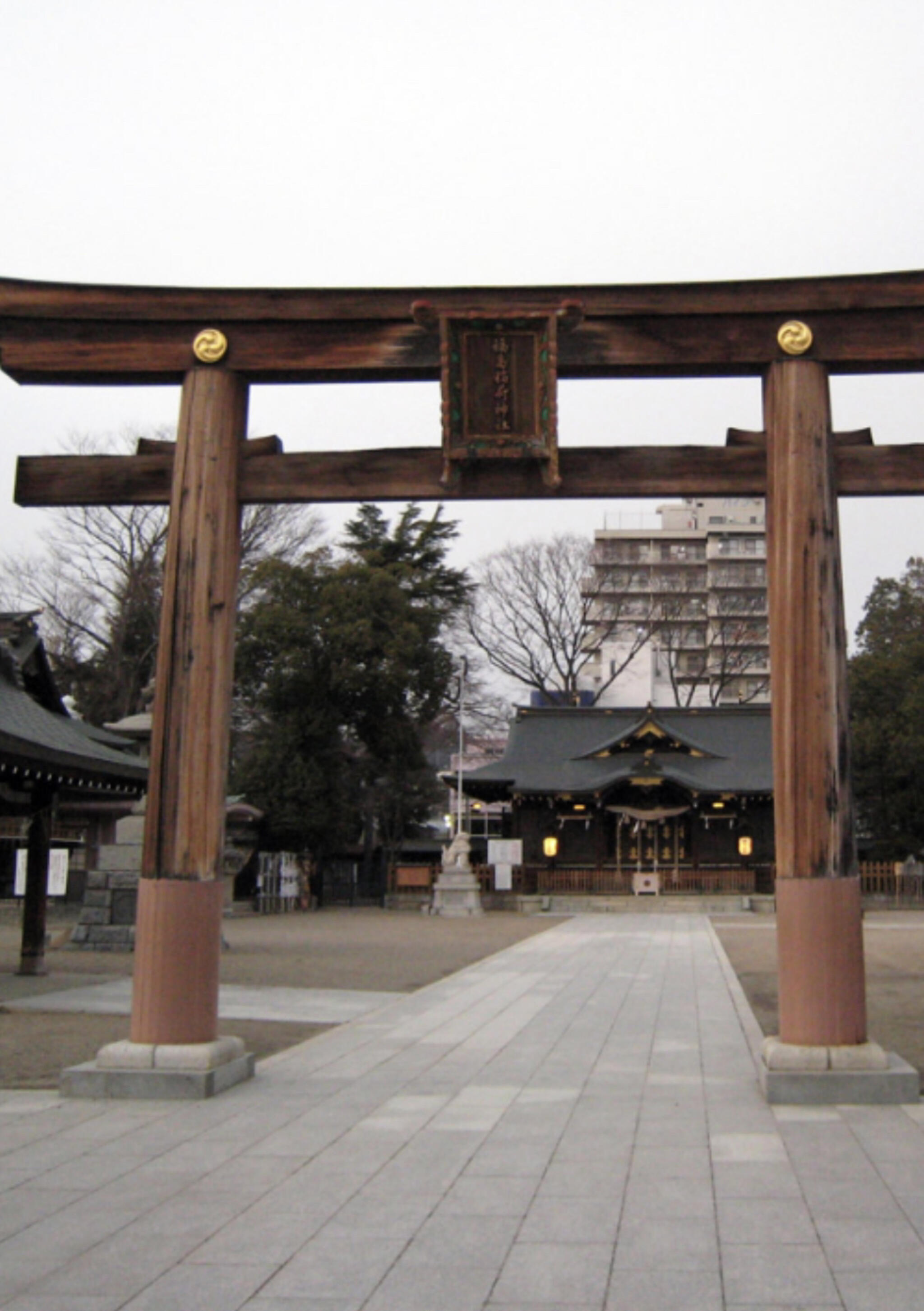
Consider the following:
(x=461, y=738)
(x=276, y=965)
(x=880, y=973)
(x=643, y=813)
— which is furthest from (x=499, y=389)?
(x=643, y=813)

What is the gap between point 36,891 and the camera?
619 inches

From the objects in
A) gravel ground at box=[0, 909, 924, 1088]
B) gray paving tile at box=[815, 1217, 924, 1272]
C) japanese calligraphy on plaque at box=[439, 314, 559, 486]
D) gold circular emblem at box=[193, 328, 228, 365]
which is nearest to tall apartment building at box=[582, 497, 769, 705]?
gravel ground at box=[0, 909, 924, 1088]

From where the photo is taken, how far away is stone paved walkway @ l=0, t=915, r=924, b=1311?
13.0 feet

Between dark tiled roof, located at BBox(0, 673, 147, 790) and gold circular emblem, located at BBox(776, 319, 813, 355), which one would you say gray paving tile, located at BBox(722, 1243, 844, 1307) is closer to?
gold circular emblem, located at BBox(776, 319, 813, 355)

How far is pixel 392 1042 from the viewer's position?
9.60m

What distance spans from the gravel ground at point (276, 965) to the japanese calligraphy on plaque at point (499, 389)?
15.7 ft

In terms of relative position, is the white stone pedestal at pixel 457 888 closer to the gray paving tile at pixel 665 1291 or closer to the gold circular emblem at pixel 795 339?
the gold circular emblem at pixel 795 339

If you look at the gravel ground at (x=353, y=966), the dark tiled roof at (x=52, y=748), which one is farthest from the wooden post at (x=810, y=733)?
the dark tiled roof at (x=52, y=748)

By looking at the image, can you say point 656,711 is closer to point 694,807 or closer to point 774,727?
point 694,807

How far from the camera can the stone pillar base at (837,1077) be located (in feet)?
22.1

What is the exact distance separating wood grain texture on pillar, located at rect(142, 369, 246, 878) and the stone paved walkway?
1.59m

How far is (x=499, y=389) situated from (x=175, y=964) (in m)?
4.16

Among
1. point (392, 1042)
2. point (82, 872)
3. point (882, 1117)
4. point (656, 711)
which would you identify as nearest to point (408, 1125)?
point (882, 1117)

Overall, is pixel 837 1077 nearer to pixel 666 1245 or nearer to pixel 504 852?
pixel 666 1245
